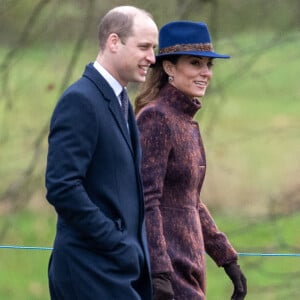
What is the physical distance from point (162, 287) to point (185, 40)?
34.1 inches

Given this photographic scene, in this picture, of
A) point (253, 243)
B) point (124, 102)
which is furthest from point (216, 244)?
point (253, 243)

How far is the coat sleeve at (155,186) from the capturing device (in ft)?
15.2

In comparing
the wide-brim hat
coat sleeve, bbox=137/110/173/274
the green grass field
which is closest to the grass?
the green grass field

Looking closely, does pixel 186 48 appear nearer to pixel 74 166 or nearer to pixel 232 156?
pixel 74 166

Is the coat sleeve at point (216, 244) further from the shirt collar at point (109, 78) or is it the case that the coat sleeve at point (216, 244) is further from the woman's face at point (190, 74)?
the shirt collar at point (109, 78)

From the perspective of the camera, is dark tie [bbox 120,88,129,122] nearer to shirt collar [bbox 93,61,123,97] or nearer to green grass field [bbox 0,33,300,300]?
shirt collar [bbox 93,61,123,97]

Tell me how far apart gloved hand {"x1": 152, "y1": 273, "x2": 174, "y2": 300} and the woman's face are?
0.63m

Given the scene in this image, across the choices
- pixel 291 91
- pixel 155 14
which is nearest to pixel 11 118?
pixel 155 14

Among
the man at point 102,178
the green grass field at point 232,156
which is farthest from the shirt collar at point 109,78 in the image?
the green grass field at point 232,156

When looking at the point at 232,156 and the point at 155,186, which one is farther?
the point at 232,156

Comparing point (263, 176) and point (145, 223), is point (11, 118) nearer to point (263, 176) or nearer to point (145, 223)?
point (263, 176)

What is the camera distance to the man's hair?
4.25 meters

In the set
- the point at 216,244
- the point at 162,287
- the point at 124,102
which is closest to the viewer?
the point at 124,102

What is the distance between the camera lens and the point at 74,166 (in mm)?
4055
